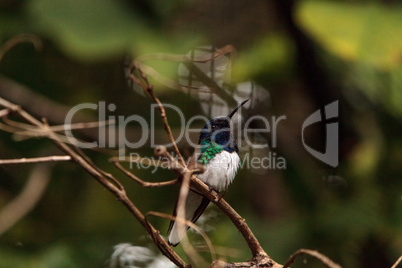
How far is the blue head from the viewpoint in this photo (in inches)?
131

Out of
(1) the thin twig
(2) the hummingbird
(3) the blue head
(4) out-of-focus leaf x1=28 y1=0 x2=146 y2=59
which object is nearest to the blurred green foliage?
(4) out-of-focus leaf x1=28 y1=0 x2=146 y2=59

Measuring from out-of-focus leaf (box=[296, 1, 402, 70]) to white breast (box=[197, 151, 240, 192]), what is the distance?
2.77 ft

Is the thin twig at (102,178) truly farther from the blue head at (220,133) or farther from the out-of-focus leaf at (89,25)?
the out-of-focus leaf at (89,25)

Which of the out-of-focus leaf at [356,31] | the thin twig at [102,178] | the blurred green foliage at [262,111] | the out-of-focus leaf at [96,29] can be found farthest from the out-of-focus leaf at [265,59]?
the thin twig at [102,178]

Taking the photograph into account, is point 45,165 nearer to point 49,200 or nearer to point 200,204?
point 49,200

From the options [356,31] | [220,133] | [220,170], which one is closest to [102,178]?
[220,170]

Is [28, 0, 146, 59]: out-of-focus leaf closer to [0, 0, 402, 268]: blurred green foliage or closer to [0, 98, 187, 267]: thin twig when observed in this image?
[0, 0, 402, 268]: blurred green foliage

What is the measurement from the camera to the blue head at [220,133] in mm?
3316

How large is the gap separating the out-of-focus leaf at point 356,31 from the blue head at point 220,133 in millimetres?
741

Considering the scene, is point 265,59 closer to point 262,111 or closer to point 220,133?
point 262,111

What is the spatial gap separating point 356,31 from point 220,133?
3.25 feet

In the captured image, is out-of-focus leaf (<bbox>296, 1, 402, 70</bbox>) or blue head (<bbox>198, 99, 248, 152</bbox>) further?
blue head (<bbox>198, 99, 248, 152</bbox>)

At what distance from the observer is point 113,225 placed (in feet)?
12.9

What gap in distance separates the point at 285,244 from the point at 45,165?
1.69m
